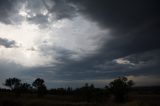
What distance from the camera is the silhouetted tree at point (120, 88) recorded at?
8194 centimetres

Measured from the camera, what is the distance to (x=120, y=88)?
3228 inches

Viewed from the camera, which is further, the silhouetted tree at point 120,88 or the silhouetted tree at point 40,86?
the silhouetted tree at point 40,86

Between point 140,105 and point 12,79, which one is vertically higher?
point 12,79

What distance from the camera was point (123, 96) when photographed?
8231 centimetres

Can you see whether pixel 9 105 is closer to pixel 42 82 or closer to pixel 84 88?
pixel 84 88

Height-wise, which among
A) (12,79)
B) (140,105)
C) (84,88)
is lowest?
(140,105)

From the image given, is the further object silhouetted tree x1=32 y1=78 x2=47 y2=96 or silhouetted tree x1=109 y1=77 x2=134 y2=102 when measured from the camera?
silhouetted tree x1=32 y1=78 x2=47 y2=96

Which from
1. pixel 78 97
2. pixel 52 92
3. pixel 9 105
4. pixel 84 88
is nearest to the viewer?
pixel 9 105

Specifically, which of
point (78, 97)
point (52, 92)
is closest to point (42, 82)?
point (78, 97)

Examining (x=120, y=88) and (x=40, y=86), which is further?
(x=40, y=86)

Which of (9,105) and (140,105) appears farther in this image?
(140,105)

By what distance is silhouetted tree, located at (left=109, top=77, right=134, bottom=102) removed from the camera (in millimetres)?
81938

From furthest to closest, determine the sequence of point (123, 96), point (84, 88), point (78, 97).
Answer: point (78, 97)
point (84, 88)
point (123, 96)

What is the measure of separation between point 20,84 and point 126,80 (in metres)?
59.2
